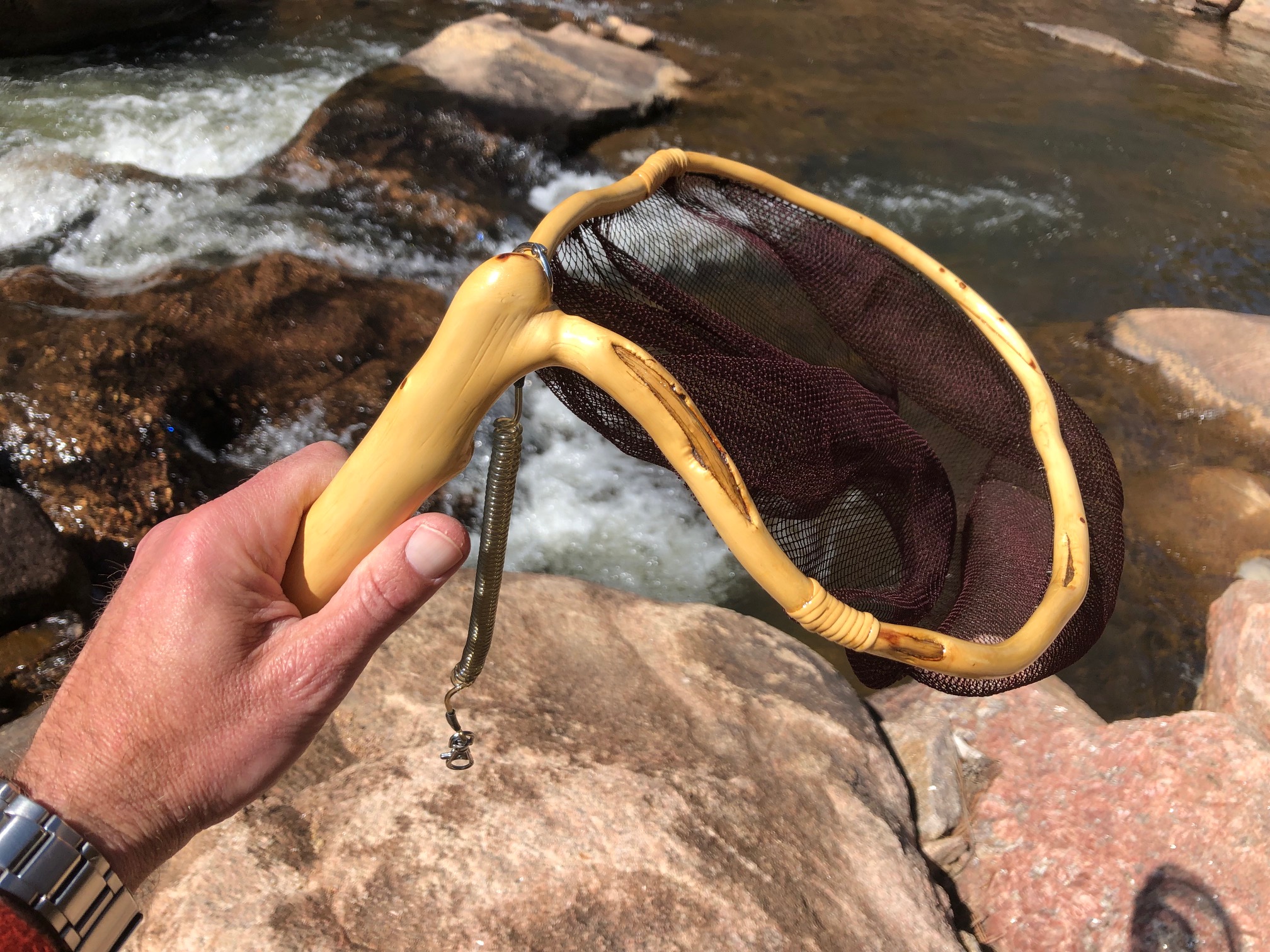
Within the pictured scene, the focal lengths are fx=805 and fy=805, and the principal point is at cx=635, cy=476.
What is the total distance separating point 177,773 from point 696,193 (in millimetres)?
1630

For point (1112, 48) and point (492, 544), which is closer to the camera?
point (492, 544)

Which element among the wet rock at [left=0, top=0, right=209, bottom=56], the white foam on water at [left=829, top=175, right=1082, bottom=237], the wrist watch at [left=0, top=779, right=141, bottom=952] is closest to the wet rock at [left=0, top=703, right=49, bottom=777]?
the wrist watch at [left=0, top=779, right=141, bottom=952]

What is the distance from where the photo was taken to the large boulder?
94.5 inches

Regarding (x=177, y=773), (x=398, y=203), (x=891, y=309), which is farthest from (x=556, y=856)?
(x=398, y=203)

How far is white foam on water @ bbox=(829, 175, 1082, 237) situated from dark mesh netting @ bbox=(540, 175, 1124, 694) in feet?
13.7

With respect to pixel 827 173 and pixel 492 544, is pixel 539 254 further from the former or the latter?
pixel 827 173

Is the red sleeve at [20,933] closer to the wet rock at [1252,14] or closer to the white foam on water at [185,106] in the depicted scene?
the white foam on water at [185,106]

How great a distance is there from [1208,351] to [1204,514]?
1217mm

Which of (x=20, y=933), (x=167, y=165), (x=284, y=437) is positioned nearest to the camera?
(x=20, y=933)

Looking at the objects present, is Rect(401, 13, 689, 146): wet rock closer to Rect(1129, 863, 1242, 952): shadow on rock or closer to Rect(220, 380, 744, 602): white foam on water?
Rect(220, 380, 744, 602): white foam on water

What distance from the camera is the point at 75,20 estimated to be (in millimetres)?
7000

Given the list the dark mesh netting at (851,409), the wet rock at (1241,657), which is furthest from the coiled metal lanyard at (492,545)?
the wet rock at (1241,657)

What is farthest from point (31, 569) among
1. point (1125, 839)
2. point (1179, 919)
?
point (1179, 919)

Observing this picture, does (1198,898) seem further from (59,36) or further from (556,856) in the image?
(59,36)
